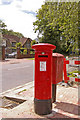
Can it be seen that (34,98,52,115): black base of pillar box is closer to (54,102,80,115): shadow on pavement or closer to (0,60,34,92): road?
(54,102,80,115): shadow on pavement

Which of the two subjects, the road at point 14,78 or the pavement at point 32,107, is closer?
the pavement at point 32,107

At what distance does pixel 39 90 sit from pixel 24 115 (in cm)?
68

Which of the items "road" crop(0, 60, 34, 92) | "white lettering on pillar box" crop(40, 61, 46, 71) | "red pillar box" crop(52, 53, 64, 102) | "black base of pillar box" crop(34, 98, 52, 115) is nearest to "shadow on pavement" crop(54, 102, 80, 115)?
"red pillar box" crop(52, 53, 64, 102)

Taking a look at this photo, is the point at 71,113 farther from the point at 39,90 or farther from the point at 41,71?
the point at 41,71

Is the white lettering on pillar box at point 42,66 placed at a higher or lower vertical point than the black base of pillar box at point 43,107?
higher

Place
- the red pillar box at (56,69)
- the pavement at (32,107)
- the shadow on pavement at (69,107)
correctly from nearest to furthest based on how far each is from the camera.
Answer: the pavement at (32,107) < the shadow on pavement at (69,107) < the red pillar box at (56,69)

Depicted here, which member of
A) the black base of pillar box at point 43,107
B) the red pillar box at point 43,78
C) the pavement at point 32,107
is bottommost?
the pavement at point 32,107

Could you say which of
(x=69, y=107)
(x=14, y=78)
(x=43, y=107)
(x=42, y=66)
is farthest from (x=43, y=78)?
(x=14, y=78)

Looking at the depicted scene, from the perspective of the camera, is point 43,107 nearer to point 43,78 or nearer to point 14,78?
point 43,78

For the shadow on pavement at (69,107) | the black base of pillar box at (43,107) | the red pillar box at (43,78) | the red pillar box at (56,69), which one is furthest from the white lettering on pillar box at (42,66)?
the shadow on pavement at (69,107)

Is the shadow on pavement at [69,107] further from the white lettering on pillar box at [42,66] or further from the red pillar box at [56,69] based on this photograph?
the white lettering on pillar box at [42,66]

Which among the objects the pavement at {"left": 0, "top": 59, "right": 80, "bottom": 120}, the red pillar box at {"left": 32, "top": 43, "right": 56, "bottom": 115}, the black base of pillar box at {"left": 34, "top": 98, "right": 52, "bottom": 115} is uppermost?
the red pillar box at {"left": 32, "top": 43, "right": 56, "bottom": 115}

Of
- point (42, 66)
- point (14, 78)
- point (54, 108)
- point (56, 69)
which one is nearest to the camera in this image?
point (42, 66)

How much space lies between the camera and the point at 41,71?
3.42 meters
